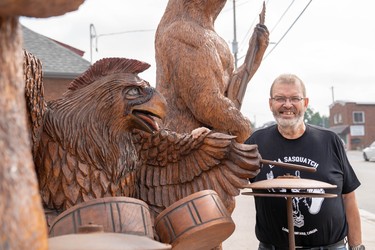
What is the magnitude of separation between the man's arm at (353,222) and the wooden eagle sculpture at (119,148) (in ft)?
3.86

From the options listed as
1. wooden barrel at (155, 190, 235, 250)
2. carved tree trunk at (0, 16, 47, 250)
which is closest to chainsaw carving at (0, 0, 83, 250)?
carved tree trunk at (0, 16, 47, 250)

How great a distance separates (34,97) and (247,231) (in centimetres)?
533

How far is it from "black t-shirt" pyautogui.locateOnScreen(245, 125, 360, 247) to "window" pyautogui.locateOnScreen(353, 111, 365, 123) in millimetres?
38869

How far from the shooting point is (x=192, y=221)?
4.01ft

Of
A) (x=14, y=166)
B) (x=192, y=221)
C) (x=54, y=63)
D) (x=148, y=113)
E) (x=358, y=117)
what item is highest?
(x=14, y=166)

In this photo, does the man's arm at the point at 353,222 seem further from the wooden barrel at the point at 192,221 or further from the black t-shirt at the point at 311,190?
the wooden barrel at the point at 192,221

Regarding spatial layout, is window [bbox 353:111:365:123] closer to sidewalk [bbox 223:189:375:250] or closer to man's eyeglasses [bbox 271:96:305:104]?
sidewalk [bbox 223:189:375:250]

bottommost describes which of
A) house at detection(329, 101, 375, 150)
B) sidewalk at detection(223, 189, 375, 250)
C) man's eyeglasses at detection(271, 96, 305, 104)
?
house at detection(329, 101, 375, 150)

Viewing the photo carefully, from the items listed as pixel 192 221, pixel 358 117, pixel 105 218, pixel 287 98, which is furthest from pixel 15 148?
pixel 358 117

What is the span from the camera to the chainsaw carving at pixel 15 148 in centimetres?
52

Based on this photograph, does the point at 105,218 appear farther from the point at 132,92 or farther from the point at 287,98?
the point at 287,98

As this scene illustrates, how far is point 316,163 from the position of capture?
8.02ft

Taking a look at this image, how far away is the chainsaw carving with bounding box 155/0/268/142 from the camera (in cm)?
212

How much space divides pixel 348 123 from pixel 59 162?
1574 inches
